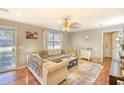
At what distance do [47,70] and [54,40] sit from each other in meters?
0.94

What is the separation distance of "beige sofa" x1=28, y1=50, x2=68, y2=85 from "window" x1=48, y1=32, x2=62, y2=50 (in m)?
0.46

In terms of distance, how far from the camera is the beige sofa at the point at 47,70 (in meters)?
2.24

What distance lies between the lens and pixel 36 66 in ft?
9.01

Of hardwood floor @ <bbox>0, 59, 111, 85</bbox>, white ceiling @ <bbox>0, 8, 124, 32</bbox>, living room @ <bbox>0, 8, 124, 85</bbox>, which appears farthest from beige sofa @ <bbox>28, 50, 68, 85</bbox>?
white ceiling @ <bbox>0, 8, 124, 32</bbox>

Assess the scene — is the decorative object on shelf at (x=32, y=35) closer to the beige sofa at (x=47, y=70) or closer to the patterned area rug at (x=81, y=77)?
the beige sofa at (x=47, y=70)

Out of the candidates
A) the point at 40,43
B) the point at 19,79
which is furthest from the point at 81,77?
the point at 19,79

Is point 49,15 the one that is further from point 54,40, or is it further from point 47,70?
point 47,70

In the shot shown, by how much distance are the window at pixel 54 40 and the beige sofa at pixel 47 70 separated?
46 cm

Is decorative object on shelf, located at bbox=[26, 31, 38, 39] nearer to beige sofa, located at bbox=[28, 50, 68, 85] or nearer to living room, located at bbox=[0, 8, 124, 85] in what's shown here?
living room, located at bbox=[0, 8, 124, 85]

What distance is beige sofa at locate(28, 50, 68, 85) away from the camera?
88.0 inches

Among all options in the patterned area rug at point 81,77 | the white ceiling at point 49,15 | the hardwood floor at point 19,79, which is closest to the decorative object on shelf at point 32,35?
the white ceiling at point 49,15

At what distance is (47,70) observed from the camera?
217 cm

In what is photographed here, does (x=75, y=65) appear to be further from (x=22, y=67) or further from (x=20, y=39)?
(x=20, y=39)
